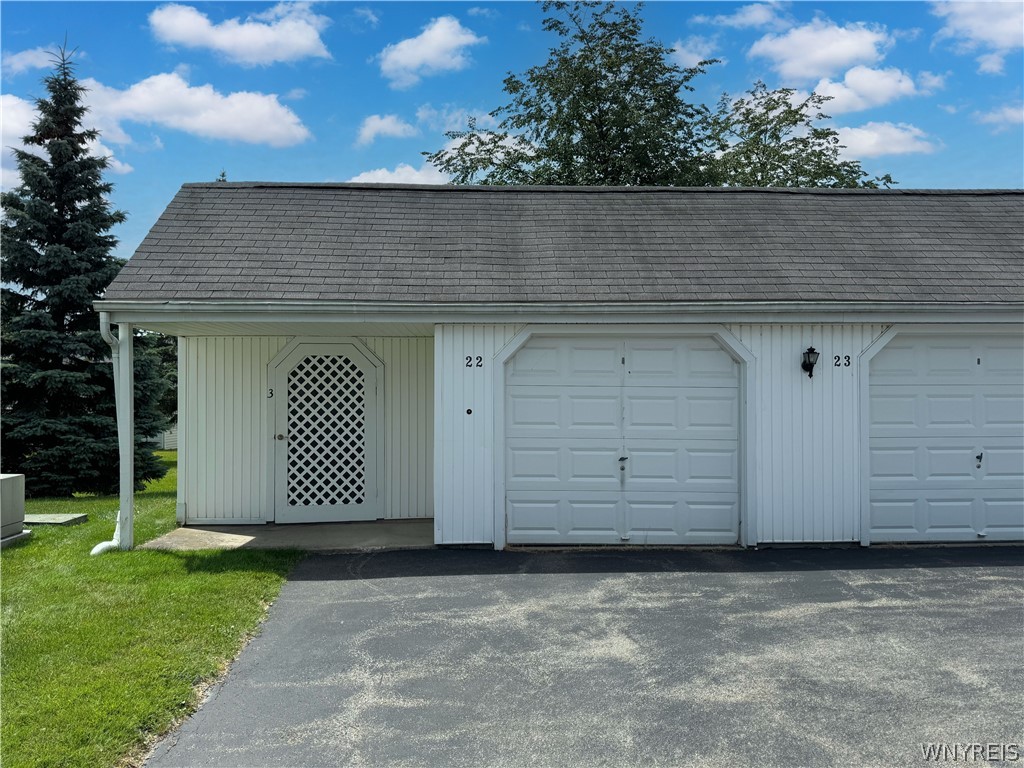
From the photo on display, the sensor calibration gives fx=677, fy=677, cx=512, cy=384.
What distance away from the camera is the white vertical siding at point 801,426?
7.06 metres

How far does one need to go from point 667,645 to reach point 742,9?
10.6 meters

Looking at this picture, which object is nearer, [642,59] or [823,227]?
[823,227]

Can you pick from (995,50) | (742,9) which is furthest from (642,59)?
(995,50)

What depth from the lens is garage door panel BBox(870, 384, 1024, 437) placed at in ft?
23.7

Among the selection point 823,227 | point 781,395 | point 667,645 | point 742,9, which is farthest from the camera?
point 742,9

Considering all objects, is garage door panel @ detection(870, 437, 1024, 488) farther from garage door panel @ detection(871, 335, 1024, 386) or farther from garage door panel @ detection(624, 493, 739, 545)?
garage door panel @ detection(624, 493, 739, 545)

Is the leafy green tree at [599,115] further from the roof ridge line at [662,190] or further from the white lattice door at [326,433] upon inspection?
the white lattice door at [326,433]

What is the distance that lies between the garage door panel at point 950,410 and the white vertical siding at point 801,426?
488mm

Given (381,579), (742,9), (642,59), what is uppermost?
(642,59)

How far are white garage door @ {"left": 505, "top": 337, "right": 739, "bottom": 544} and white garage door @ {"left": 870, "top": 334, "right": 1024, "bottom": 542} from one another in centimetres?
172

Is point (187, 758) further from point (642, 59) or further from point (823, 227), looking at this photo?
point (642, 59)

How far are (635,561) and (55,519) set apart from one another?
707 cm

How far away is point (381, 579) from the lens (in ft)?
19.7

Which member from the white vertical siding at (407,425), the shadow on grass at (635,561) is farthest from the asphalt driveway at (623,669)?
the white vertical siding at (407,425)
